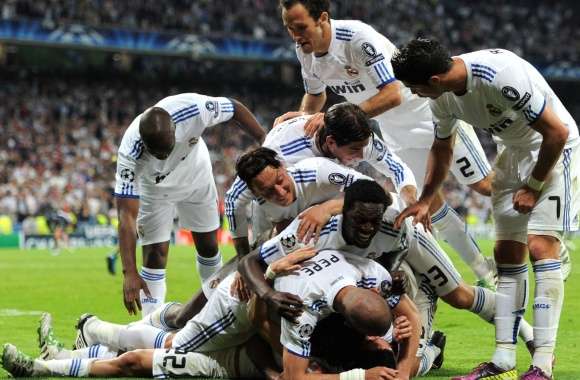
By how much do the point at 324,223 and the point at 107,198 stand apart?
24.0 m

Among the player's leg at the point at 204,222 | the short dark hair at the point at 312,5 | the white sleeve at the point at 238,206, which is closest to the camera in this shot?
the white sleeve at the point at 238,206

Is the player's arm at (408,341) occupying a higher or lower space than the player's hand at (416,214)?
lower

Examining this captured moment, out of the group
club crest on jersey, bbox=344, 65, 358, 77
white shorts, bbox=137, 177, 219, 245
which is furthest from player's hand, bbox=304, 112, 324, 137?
white shorts, bbox=137, 177, 219, 245

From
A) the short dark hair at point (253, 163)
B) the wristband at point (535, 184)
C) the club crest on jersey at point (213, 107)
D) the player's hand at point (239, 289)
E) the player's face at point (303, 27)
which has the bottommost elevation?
the player's hand at point (239, 289)

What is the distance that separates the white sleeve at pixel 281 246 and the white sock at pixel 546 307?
4.85 feet

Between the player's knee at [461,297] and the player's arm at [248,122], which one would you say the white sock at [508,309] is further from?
the player's arm at [248,122]

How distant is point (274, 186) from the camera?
604 centimetres

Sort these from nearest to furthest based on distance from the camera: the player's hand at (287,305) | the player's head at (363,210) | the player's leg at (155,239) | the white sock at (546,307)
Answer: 1. the player's hand at (287,305)
2. the player's head at (363,210)
3. the white sock at (546,307)
4. the player's leg at (155,239)

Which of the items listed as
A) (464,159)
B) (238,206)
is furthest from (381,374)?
(464,159)

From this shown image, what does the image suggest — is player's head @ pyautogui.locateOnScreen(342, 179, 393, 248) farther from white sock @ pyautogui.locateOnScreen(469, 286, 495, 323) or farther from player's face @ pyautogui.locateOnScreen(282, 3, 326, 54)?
player's face @ pyautogui.locateOnScreen(282, 3, 326, 54)

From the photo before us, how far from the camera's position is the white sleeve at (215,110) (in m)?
8.52

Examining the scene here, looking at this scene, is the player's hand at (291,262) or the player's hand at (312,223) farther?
the player's hand at (312,223)

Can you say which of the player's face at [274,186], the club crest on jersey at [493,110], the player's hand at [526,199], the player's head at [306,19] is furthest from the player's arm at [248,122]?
the player's hand at [526,199]

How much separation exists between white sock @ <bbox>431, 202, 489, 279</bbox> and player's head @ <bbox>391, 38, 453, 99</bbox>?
3.02 metres
